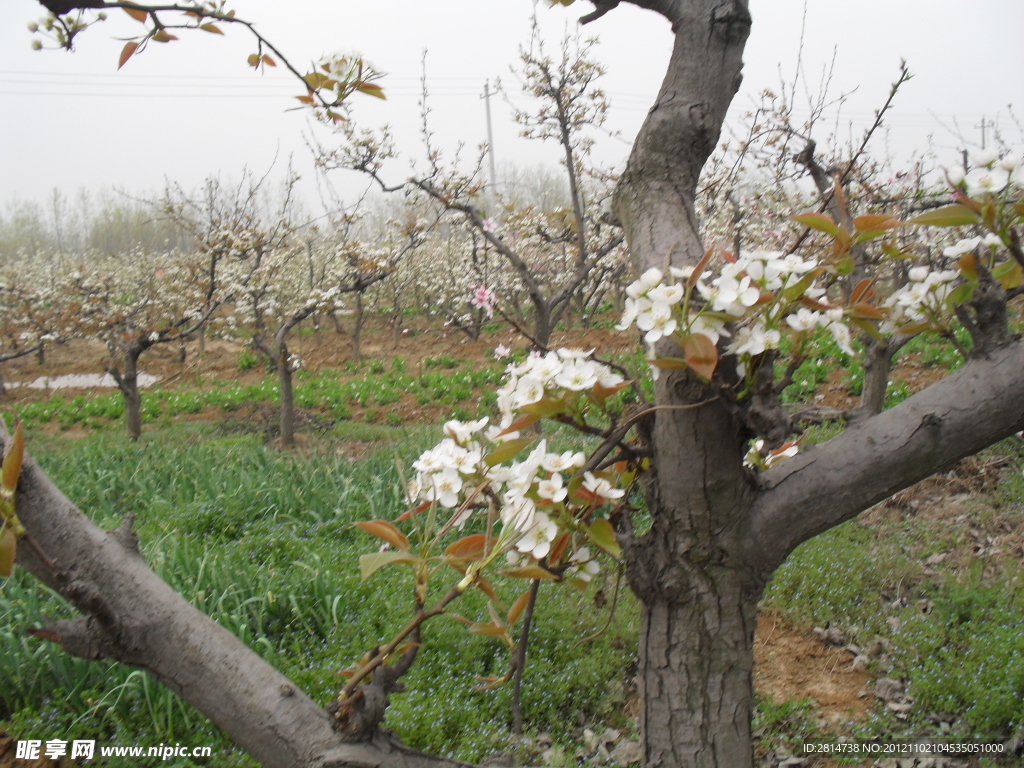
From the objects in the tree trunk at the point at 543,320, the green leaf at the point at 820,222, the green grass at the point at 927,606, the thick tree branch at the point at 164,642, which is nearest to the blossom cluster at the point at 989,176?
the green leaf at the point at 820,222

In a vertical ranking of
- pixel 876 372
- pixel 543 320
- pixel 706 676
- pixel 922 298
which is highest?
pixel 543 320

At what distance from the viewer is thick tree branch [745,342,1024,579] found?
34.5 inches

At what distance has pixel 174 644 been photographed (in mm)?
782

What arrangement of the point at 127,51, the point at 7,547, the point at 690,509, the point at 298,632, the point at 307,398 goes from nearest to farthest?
the point at 7,547 < the point at 690,509 < the point at 127,51 < the point at 298,632 < the point at 307,398

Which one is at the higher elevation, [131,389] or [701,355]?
[131,389]

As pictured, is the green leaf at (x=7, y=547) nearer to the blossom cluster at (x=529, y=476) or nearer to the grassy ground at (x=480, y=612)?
the blossom cluster at (x=529, y=476)

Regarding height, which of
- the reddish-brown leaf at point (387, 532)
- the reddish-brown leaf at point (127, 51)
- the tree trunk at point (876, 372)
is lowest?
the reddish-brown leaf at point (387, 532)

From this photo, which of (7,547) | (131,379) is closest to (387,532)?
(7,547)

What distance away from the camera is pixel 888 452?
0.90 m

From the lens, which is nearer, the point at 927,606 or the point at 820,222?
the point at 820,222

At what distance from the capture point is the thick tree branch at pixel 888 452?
0.88 m

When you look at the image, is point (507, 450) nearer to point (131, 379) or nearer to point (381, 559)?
point (381, 559)

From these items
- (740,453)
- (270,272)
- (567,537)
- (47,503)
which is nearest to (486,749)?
(567,537)

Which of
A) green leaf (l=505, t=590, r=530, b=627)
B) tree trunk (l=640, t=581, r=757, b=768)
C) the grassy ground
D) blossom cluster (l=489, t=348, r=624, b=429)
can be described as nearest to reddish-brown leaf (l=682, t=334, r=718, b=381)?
blossom cluster (l=489, t=348, r=624, b=429)
